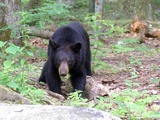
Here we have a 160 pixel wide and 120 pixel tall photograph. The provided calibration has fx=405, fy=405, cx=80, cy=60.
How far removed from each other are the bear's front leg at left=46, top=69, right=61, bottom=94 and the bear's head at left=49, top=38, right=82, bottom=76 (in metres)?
0.20

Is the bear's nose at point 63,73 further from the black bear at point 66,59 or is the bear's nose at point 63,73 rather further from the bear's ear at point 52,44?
the bear's ear at point 52,44

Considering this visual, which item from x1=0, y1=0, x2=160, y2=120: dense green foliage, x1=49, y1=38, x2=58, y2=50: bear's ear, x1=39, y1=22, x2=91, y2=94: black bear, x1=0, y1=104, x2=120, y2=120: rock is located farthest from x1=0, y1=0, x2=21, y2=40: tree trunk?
x1=0, y1=104, x2=120, y2=120: rock

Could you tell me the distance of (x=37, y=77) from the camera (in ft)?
28.5

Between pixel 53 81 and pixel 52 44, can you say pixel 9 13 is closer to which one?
pixel 52 44

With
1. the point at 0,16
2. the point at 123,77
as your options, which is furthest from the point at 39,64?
the point at 123,77

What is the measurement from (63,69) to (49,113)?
12.6 feet

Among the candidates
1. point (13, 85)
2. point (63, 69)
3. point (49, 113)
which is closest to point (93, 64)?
point (63, 69)

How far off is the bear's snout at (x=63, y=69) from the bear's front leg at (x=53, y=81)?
299mm

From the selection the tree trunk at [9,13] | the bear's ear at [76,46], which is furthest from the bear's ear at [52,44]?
the tree trunk at [9,13]

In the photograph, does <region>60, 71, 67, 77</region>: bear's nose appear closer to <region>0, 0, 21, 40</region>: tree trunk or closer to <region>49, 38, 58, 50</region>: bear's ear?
<region>49, 38, 58, 50</region>: bear's ear

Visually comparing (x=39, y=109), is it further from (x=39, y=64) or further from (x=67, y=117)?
(x=39, y=64)

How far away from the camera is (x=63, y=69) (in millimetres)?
7242

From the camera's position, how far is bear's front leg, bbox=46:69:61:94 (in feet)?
24.2

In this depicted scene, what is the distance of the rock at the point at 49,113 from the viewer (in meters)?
3.34
